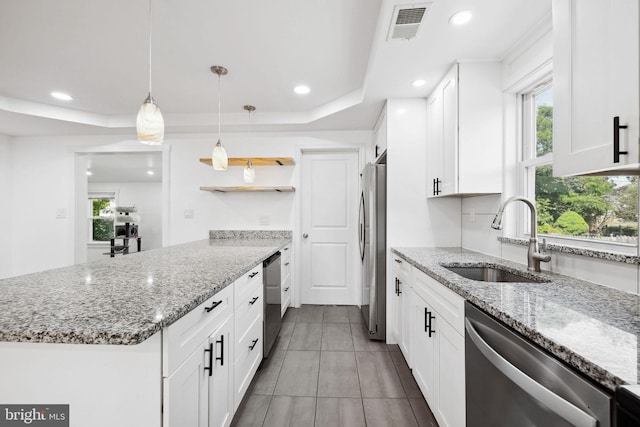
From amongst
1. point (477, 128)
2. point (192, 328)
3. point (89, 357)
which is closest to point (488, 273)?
point (477, 128)

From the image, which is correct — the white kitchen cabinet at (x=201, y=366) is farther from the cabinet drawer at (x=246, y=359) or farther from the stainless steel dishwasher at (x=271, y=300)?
the stainless steel dishwasher at (x=271, y=300)

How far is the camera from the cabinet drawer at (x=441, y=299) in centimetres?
122

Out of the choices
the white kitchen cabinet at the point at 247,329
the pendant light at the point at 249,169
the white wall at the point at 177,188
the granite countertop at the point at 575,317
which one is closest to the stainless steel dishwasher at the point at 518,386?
the granite countertop at the point at 575,317

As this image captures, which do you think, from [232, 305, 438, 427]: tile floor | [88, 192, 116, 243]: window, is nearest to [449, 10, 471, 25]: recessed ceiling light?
[232, 305, 438, 427]: tile floor

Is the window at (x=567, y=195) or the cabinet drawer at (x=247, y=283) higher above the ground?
the window at (x=567, y=195)

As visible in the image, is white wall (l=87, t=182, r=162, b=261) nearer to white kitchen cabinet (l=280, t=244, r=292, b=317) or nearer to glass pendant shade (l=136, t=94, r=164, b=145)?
white kitchen cabinet (l=280, t=244, r=292, b=317)

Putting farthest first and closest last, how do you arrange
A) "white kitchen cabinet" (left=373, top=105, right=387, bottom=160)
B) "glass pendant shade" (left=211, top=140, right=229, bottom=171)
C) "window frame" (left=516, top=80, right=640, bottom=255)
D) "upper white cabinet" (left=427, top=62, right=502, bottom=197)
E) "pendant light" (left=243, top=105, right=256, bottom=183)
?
"pendant light" (left=243, top=105, right=256, bottom=183), "white kitchen cabinet" (left=373, top=105, right=387, bottom=160), "glass pendant shade" (left=211, top=140, right=229, bottom=171), "upper white cabinet" (left=427, top=62, right=502, bottom=197), "window frame" (left=516, top=80, right=640, bottom=255)

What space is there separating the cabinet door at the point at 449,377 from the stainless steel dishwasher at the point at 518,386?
7 centimetres

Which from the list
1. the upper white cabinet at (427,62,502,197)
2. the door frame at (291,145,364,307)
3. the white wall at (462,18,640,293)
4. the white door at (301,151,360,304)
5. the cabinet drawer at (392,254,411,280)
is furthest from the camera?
the white door at (301,151,360,304)

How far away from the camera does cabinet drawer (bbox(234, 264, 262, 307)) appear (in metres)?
1.58

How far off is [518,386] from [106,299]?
1343 mm

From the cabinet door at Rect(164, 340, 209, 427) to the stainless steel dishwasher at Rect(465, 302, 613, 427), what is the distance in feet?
3.30

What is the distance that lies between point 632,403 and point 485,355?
52cm

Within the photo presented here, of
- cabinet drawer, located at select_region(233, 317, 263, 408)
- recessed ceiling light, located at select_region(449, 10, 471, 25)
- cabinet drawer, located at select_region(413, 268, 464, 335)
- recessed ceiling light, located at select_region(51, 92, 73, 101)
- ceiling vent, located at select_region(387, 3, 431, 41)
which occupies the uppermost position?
recessed ceiling light, located at select_region(51, 92, 73, 101)
